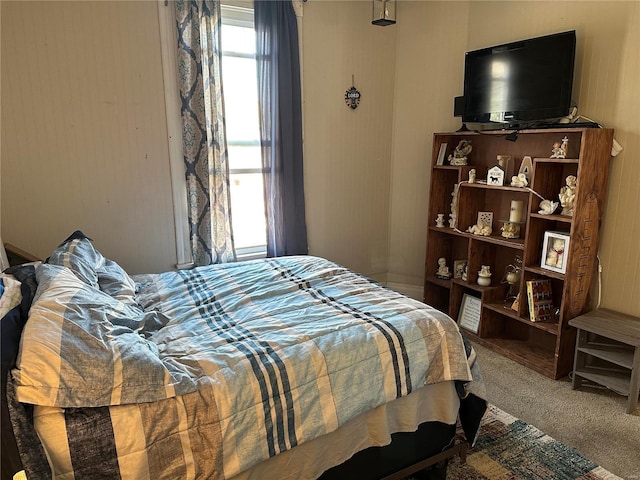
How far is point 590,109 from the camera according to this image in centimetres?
267

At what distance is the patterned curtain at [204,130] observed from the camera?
9.59ft

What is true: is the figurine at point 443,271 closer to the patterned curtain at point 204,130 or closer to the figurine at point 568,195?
the figurine at point 568,195

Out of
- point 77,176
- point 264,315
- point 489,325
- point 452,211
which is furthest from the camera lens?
point 452,211

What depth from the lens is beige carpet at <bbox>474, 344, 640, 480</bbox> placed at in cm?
207

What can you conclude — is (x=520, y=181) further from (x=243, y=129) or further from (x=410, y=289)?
(x=243, y=129)

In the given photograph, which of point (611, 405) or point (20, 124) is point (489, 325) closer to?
point (611, 405)

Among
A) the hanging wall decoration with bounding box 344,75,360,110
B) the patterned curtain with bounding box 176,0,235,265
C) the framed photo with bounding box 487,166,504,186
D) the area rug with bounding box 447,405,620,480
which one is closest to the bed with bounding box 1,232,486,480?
the area rug with bounding box 447,405,620,480

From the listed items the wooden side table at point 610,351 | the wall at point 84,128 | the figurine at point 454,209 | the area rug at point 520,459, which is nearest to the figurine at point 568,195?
the wooden side table at point 610,351

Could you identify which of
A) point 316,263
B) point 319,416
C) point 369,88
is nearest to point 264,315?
point 319,416

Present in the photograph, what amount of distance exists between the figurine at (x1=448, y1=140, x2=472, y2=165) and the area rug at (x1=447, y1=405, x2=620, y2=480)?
1.86m

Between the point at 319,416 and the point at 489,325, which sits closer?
the point at 319,416

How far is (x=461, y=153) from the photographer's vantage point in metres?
3.33

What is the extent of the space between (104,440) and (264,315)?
0.79 m

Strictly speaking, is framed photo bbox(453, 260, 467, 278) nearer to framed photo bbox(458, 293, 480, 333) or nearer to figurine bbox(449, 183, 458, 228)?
framed photo bbox(458, 293, 480, 333)
